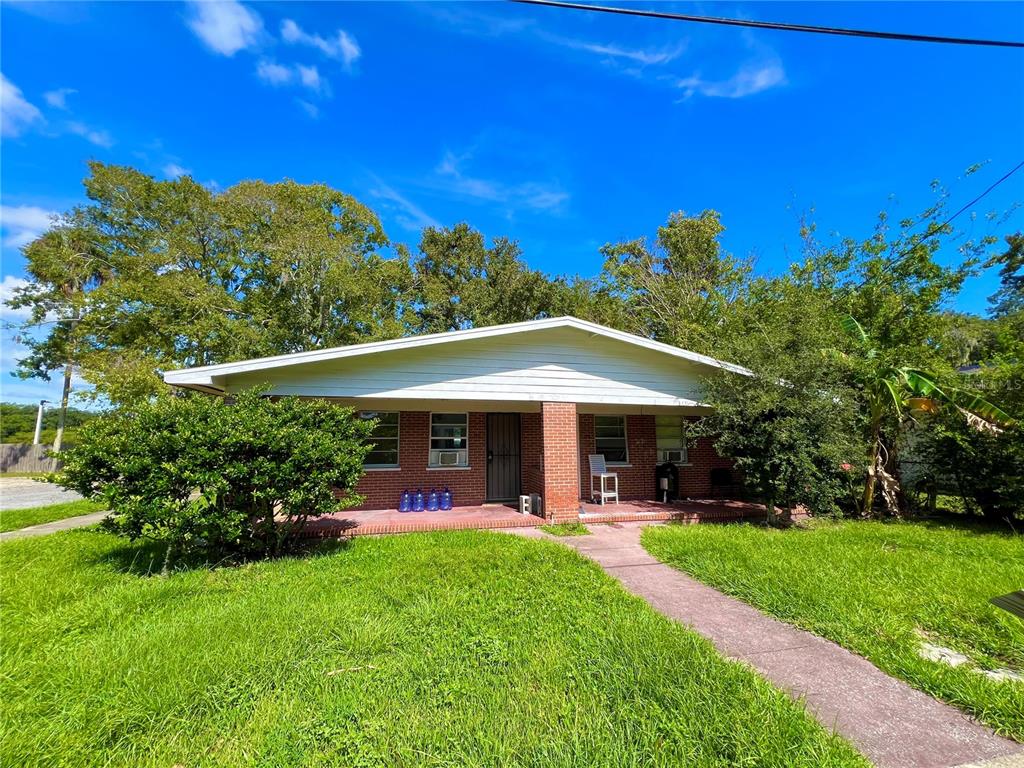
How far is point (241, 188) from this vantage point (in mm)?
21156

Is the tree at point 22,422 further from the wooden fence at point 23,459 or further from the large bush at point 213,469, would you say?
the large bush at point 213,469

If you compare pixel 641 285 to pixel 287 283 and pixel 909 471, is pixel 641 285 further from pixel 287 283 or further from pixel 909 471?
pixel 287 283

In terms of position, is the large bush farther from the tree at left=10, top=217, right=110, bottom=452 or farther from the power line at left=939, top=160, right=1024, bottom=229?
the tree at left=10, top=217, right=110, bottom=452

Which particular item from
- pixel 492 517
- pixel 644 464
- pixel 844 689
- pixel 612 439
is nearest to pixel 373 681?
pixel 844 689

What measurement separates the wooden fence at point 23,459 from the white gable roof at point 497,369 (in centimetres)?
2967

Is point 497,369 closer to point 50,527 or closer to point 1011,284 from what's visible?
point 50,527

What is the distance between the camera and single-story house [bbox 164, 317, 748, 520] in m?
8.24

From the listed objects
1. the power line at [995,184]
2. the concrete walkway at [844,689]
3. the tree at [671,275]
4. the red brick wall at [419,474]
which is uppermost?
the tree at [671,275]

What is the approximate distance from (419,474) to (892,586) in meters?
8.44

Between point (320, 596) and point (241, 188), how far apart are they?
75.2 ft

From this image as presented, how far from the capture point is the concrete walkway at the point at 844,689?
8.16 feet

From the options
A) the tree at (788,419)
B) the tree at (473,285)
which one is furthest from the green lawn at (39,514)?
the tree at (473,285)

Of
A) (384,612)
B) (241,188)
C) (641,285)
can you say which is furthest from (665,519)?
(241,188)

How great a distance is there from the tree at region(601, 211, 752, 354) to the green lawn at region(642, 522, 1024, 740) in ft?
47.6
